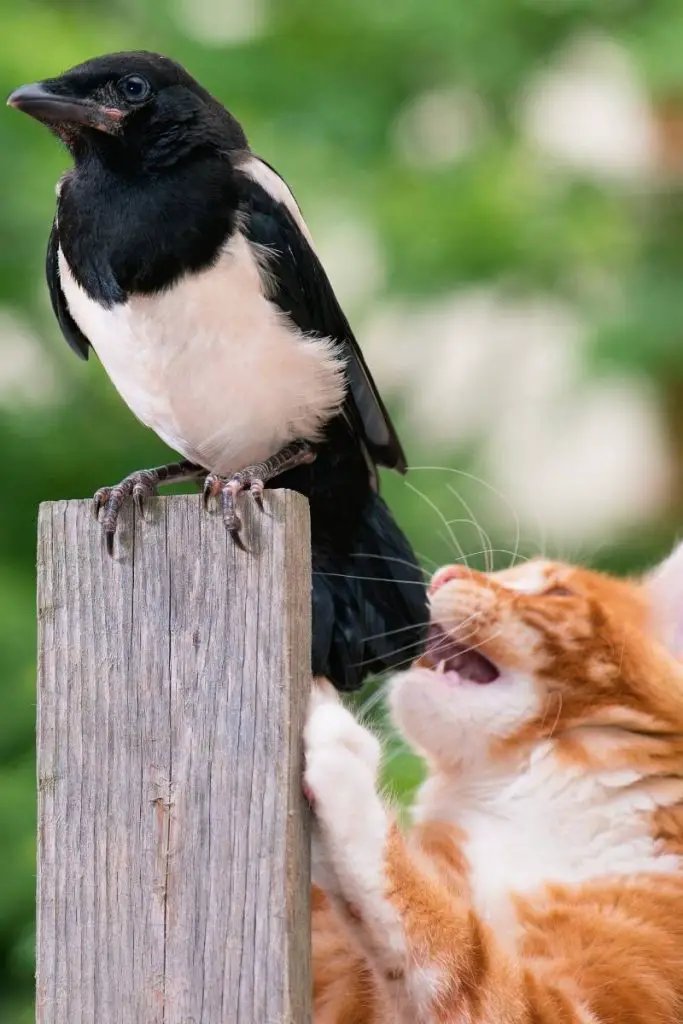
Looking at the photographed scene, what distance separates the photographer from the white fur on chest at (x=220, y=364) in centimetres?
143

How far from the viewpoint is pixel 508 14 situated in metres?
3.68

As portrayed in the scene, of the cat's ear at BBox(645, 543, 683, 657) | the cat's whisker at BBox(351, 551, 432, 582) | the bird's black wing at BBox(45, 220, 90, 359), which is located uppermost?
the bird's black wing at BBox(45, 220, 90, 359)

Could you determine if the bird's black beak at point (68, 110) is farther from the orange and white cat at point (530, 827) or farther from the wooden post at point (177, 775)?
the orange and white cat at point (530, 827)

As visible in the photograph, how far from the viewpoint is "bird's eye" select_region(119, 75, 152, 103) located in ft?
4.86

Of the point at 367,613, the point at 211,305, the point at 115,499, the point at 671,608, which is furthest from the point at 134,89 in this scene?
the point at 671,608

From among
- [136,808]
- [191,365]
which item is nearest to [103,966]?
[136,808]

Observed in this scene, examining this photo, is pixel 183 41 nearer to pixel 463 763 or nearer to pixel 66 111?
pixel 66 111

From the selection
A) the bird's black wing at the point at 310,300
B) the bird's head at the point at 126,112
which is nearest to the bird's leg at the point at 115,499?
the bird's black wing at the point at 310,300

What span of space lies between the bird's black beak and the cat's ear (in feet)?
3.25

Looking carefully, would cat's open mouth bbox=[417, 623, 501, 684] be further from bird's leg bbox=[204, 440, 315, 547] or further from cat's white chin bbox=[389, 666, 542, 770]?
bird's leg bbox=[204, 440, 315, 547]

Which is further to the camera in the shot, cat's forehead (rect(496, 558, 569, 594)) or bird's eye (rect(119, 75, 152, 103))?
cat's forehead (rect(496, 558, 569, 594))

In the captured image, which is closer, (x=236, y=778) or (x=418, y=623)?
(x=236, y=778)

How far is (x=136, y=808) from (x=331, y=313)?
0.70 m

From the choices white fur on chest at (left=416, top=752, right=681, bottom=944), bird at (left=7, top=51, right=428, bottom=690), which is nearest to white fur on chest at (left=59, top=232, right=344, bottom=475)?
bird at (left=7, top=51, right=428, bottom=690)
